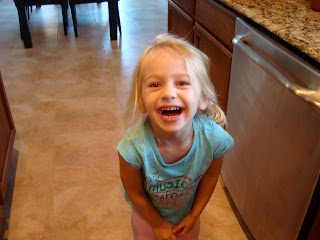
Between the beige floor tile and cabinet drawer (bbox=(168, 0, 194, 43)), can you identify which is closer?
the beige floor tile

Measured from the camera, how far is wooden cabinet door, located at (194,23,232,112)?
155 centimetres

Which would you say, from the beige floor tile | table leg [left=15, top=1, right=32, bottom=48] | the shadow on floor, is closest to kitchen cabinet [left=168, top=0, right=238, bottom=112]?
the beige floor tile

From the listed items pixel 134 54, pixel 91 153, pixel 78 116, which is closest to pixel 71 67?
pixel 134 54

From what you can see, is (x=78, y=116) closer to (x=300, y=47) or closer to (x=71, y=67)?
(x=71, y=67)

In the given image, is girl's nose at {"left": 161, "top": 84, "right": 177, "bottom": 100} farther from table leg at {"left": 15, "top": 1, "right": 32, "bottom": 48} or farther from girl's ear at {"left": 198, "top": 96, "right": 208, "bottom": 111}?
table leg at {"left": 15, "top": 1, "right": 32, "bottom": 48}

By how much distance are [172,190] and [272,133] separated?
0.42 metres

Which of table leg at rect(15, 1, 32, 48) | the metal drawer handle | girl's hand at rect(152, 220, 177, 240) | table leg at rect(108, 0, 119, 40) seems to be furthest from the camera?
table leg at rect(108, 0, 119, 40)

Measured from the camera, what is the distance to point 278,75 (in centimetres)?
103

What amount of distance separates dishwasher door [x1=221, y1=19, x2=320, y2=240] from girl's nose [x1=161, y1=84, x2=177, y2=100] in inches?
14.9

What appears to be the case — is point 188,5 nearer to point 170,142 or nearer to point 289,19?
point 289,19

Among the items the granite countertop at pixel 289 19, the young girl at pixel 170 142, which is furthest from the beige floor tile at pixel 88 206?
the granite countertop at pixel 289 19

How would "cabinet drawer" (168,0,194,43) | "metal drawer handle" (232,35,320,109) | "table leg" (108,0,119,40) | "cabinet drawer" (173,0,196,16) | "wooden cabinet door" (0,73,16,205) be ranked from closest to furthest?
1. "metal drawer handle" (232,35,320,109)
2. "wooden cabinet door" (0,73,16,205)
3. "cabinet drawer" (173,0,196,16)
4. "cabinet drawer" (168,0,194,43)
5. "table leg" (108,0,119,40)

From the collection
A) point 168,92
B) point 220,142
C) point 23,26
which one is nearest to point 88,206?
point 220,142

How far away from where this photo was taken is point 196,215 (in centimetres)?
105
